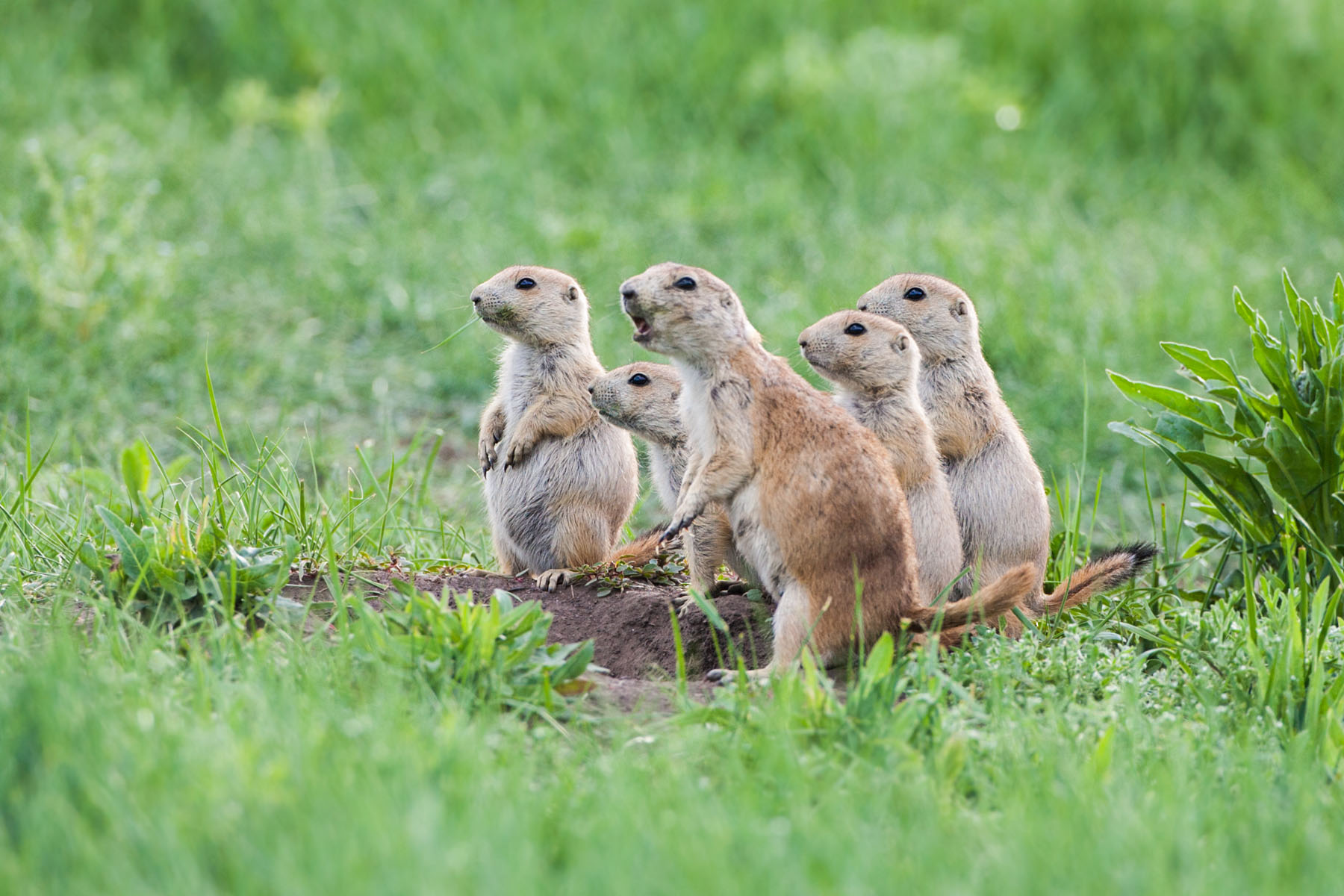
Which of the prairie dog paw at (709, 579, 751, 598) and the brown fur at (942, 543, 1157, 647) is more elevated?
the brown fur at (942, 543, 1157, 647)

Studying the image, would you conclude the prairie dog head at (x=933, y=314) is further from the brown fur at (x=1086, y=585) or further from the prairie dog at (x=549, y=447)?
the prairie dog at (x=549, y=447)

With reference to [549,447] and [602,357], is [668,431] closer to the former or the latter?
[549,447]

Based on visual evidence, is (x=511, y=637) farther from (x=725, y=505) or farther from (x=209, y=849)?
(x=209, y=849)

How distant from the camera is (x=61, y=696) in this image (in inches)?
109

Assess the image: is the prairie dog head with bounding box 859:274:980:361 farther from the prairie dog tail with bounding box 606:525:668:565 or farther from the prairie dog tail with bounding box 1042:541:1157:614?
the prairie dog tail with bounding box 606:525:668:565

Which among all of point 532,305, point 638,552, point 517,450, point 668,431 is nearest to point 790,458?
point 668,431

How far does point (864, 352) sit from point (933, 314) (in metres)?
0.45

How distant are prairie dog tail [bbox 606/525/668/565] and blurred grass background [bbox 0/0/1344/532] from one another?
165 cm

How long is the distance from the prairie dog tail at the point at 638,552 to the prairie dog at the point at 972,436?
0.98 metres

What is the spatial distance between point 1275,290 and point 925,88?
117 inches

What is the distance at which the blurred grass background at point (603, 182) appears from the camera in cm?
703

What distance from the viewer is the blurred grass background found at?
7.03m

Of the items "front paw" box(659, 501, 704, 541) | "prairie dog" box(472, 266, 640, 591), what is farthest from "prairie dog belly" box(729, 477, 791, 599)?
"prairie dog" box(472, 266, 640, 591)

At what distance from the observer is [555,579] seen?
14.5ft
